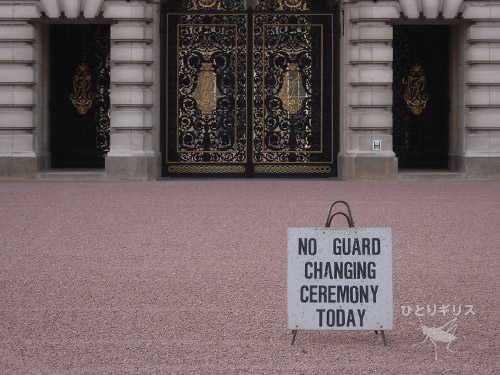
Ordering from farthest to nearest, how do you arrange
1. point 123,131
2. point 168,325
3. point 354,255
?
point 123,131 < point 168,325 < point 354,255

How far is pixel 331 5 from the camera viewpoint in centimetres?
2362

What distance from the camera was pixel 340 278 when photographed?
549 centimetres

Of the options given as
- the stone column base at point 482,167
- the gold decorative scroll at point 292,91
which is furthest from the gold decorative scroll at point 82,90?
the stone column base at point 482,167

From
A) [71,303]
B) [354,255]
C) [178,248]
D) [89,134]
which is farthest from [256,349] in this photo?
[89,134]

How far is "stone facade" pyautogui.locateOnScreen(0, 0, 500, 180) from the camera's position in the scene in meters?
22.7

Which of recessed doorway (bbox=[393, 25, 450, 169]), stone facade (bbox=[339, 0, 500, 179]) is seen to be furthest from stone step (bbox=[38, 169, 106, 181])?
recessed doorway (bbox=[393, 25, 450, 169])

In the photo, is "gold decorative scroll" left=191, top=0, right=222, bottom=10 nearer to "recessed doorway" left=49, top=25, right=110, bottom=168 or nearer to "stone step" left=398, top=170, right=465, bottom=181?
"recessed doorway" left=49, top=25, right=110, bottom=168

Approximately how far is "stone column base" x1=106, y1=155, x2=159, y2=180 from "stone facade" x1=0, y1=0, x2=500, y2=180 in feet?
0.08

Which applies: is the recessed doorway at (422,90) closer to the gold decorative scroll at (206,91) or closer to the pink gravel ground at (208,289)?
the gold decorative scroll at (206,91)

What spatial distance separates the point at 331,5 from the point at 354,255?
1886 cm

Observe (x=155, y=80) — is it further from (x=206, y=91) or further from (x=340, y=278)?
(x=340, y=278)

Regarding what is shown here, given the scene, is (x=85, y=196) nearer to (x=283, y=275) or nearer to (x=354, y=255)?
(x=283, y=275)

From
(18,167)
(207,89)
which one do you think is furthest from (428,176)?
(18,167)

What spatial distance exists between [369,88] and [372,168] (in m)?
1.94
